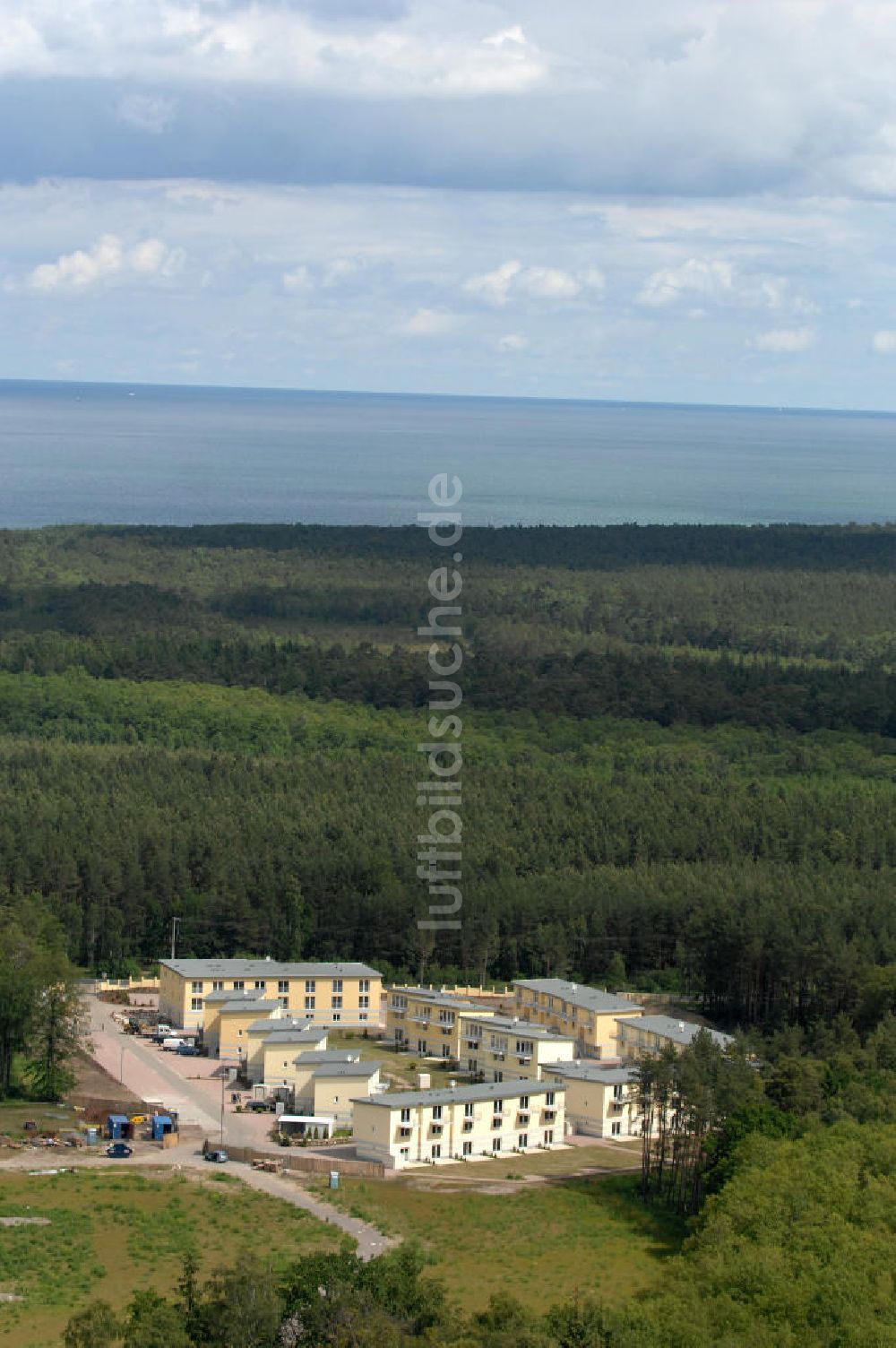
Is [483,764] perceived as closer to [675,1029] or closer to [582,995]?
[582,995]

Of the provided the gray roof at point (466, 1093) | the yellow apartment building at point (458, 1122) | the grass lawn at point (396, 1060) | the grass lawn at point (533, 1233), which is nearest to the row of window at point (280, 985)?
the grass lawn at point (396, 1060)

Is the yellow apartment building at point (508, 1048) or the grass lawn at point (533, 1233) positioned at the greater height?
the yellow apartment building at point (508, 1048)

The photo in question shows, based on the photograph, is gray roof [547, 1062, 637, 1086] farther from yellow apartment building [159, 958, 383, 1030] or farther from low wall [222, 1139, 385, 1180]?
yellow apartment building [159, 958, 383, 1030]

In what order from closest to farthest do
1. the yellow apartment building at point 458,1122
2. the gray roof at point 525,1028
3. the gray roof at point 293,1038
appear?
the yellow apartment building at point 458,1122 < the gray roof at point 293,1038 < the gray roof at point 525,1028

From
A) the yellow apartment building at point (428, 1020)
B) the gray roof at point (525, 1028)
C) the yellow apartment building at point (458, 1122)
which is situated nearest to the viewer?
the yellow apartment building at point (458, 1122)

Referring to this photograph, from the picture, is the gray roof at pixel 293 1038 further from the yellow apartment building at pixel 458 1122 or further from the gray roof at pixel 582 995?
the gray roof at pixel 582 995

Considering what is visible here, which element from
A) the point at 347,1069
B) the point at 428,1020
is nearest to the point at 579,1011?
the point at 428,1020

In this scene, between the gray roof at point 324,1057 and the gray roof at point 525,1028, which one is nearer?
the gray roof at point 324,1057

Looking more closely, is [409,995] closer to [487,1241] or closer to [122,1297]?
[487,1241]

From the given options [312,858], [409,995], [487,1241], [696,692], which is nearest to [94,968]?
[312,858]
